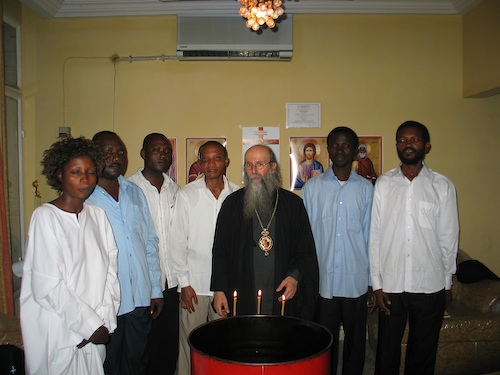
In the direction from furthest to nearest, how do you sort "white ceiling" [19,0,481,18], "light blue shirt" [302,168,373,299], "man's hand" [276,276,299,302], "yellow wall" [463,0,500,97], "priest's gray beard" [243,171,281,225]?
"white ceiling" [19,0,481,18], "yellow wall" [463,0,500,97], "light blue shirt" [302,168,373,299], "priest's gray beard" [243,171,281,225], "man's hand" [276,276,299,302]

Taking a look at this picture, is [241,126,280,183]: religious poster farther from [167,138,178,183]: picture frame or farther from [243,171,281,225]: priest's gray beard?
[243,171,281,225]: priest's gray beard

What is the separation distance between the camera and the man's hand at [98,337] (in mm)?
2031

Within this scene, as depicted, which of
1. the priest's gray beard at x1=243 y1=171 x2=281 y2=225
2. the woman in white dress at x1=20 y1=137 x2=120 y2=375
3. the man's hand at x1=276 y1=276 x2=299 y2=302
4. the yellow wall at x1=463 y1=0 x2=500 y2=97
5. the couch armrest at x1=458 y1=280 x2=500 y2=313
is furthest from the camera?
the yellow wall at x1=463 y1=0 x2=500 y2=97

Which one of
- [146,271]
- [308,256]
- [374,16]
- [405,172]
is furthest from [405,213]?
[374,16]

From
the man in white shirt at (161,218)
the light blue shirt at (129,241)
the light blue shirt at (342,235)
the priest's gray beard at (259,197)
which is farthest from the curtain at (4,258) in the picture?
the light blue shirt at (342,235)

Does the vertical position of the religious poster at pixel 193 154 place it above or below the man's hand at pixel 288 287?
above

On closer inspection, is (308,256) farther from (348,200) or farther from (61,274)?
(61,274)

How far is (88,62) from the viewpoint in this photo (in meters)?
4.43

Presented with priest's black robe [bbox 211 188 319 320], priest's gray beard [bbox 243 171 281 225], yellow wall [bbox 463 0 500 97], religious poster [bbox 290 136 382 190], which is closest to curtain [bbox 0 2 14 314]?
priest's black robe [bbox 211 188 319 320]

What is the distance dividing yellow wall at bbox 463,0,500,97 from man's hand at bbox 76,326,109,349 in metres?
3.77

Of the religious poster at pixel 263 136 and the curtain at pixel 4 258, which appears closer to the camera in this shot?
the curtain at pixel 4 258

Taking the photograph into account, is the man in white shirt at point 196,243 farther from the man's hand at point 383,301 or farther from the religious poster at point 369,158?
the religious poster at point 369,158

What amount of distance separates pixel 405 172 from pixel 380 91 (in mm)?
1722

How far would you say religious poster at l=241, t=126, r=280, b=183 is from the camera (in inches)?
174
